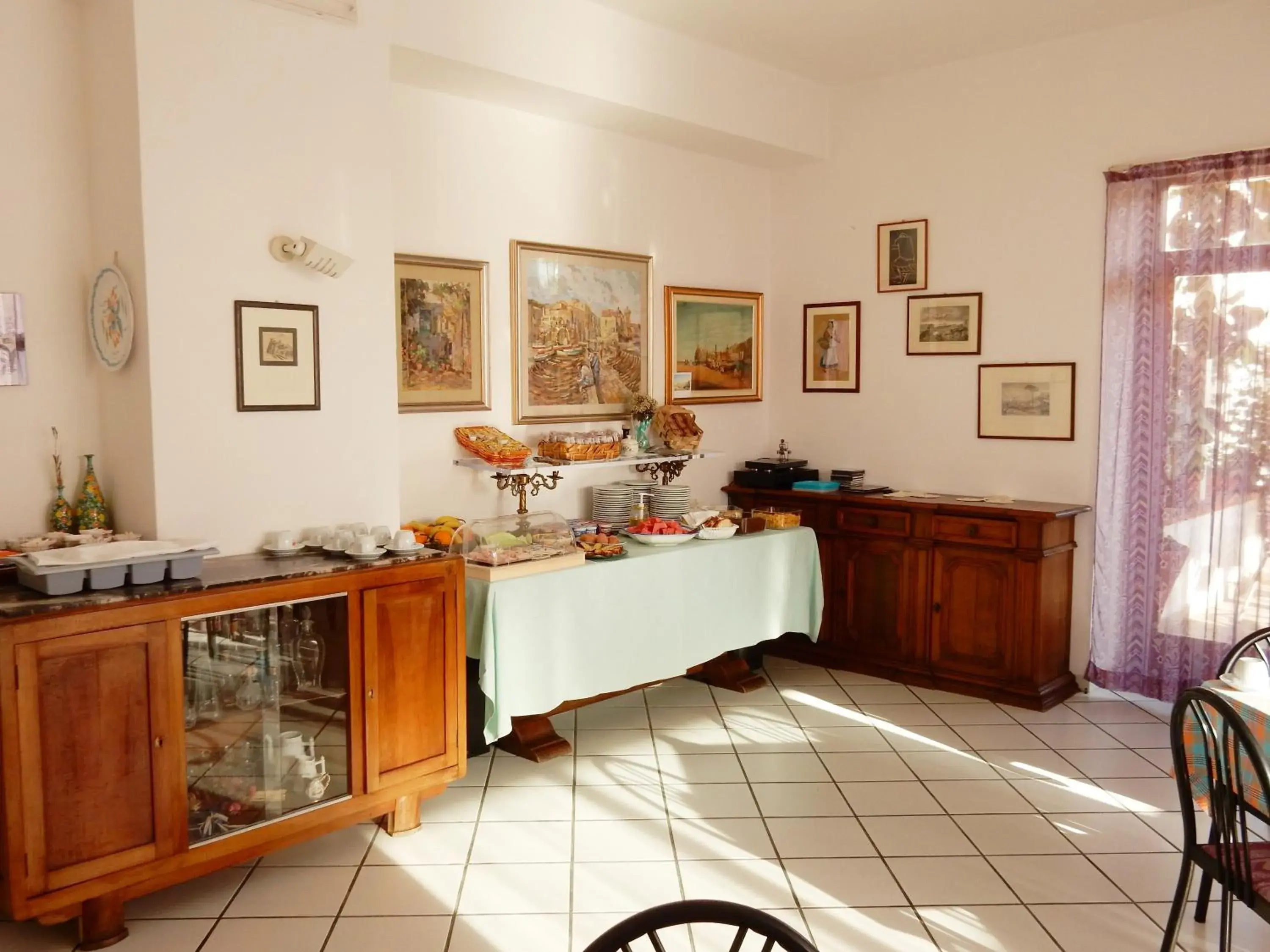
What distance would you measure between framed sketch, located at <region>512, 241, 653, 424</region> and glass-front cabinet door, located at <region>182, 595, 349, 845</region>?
1.99 meters

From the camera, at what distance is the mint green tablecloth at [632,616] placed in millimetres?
4246

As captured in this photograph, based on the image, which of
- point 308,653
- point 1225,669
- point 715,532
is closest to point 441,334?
point 715,532

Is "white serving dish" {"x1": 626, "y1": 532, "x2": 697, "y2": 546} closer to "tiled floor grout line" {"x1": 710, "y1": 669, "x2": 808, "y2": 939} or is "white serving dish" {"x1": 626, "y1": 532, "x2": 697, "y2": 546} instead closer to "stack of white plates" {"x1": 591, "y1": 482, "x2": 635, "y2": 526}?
"stack of white plates" {"x1": 591, "y1": 482, "x2": 635, "y2": 526}

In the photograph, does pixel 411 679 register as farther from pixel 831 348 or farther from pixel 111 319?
pixel 831 348

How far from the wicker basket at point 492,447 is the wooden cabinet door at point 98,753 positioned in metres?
1.96

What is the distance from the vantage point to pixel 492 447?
485 centimetres

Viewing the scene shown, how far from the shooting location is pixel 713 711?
17.3 feet

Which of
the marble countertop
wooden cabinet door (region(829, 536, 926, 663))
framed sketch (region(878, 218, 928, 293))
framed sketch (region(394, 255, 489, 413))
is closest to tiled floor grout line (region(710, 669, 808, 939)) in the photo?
wooden cabinet door (region(829, 536, 926, 663))

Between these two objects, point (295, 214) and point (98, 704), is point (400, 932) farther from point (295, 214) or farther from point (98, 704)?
point (295, 214)

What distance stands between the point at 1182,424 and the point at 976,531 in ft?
3.72

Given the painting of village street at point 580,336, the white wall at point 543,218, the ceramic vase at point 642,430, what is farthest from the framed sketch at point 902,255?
the ceramic vase at point 642,430

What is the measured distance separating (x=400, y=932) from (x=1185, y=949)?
2402mm

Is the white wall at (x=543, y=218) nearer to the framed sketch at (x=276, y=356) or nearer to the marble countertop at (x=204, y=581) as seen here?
the framed sketch at (x=276, y=356)

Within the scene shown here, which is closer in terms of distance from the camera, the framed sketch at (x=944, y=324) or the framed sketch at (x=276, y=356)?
the framed sketch at (x=276, y=356)
